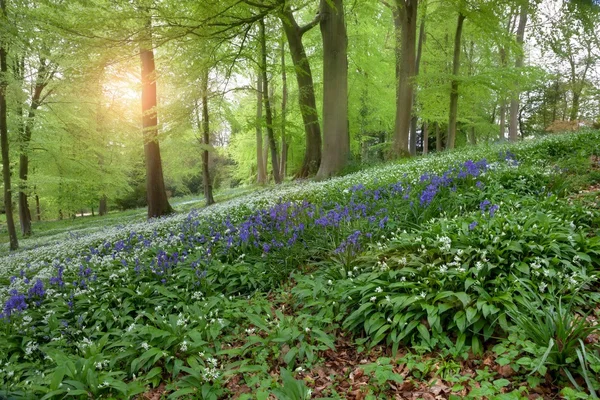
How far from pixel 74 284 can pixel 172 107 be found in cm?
769

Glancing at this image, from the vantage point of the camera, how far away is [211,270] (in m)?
4.36

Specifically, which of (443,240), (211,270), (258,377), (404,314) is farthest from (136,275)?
(443,240)

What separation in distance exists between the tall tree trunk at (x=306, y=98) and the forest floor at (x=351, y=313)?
8.88m

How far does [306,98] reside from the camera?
13.5 meters

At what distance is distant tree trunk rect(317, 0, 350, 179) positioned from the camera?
1076 centimetres

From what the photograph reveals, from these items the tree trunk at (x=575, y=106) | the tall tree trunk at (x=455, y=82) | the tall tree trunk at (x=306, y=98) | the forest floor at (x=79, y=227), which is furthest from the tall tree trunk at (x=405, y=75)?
the tree trunk at (x=575, y=106)

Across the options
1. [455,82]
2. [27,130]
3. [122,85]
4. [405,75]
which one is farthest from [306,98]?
[27,130]

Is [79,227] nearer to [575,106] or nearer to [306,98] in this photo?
[306,98]

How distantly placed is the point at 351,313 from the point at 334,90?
9.08m

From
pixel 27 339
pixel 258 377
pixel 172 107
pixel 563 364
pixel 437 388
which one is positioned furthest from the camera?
pixel 172 107

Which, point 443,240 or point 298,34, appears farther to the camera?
point 298,34

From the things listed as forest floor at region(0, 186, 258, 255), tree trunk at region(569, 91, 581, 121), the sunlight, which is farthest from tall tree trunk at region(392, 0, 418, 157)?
tree trunk at region(569, 91, 581, 121)

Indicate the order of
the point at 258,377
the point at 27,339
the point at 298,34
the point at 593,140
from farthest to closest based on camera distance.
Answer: the point at 298,34
the point at 593,140
the point at 27,339
the point at 258,377

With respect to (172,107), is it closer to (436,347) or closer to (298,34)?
(298,34)
